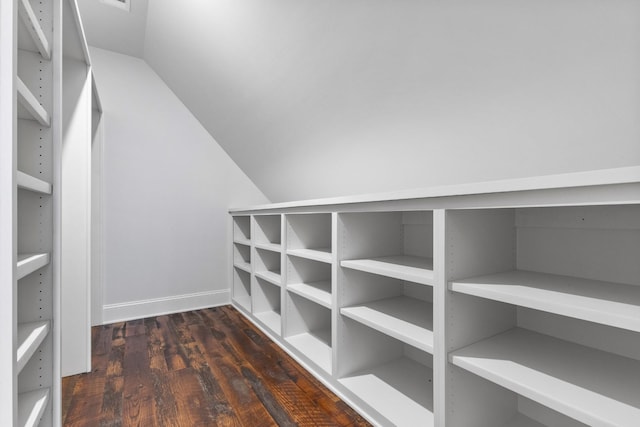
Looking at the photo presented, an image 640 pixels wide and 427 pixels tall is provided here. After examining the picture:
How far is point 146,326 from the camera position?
2.60m

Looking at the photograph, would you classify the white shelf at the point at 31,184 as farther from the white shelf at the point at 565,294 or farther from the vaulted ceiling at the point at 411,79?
the white shelf at the point at 565,294

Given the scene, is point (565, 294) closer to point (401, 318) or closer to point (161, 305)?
point (401, 318)

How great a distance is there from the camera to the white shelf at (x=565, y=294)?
0.76 meters

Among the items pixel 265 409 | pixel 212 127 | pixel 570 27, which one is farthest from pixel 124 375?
pixel 570 27

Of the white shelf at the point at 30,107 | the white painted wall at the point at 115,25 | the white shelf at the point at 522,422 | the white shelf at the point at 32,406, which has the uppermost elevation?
the white painted wall at the point at 115,25

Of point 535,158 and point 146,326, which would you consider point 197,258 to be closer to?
point 146,326

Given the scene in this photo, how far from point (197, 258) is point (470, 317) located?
99.9 inches

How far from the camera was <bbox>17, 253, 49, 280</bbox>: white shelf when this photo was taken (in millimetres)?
869

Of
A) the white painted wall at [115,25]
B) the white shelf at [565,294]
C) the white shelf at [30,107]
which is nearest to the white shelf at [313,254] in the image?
the white shelf at [565,294]

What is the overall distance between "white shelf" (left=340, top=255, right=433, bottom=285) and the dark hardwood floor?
25.7 inches

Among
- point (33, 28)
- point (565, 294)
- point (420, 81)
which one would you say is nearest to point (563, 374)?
point (565, 294)

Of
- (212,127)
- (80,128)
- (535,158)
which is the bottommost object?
(535,158)

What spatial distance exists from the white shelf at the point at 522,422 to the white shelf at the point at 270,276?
146 centimetres

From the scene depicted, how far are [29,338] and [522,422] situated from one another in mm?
1748
